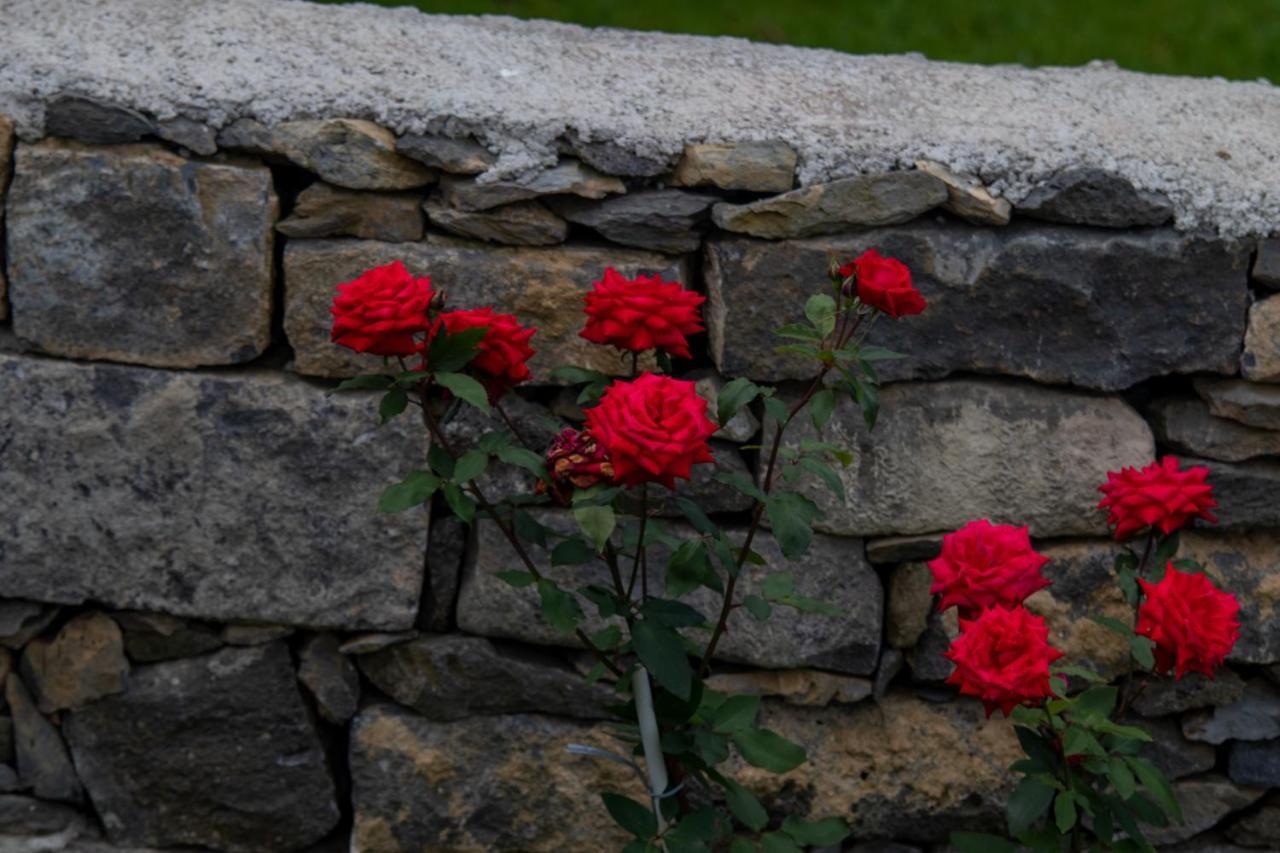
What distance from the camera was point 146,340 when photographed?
2389mm

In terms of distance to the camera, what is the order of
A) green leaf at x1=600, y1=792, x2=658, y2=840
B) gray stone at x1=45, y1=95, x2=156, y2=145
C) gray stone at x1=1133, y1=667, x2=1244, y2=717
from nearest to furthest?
1. green leaf at x1=600, y1=792, x2=658, y2=840
2. gray stone at x1=45, y1=95, x2=156, y2=145
3. gray stone at x1=1133, y1=667, x2=1244, y2=717

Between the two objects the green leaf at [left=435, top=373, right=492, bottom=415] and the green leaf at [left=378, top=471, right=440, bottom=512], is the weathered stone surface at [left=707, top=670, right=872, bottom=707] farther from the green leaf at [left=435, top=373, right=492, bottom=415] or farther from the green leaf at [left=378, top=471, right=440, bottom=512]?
the green leaf at [left=435, top=373, right=492, bottom=415]

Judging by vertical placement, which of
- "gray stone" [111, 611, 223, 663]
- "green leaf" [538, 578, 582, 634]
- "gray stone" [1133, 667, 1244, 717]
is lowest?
"gray stone" [111, 611, 223, 663]

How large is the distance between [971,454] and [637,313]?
841 millimetres

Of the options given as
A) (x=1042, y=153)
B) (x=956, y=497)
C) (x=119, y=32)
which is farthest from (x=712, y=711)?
(x=119, y=32)

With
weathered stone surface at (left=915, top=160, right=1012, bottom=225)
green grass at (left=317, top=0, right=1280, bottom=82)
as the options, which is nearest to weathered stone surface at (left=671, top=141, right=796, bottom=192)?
Answer: weathered stone surface at (left=915, top=160, right=1012, bottom=225)

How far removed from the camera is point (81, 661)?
2486 millimetres

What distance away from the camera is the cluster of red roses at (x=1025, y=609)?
72.8 inches

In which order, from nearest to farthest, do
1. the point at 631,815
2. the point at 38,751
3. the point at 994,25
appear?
1. the point at 631,815
2. the point at 38,751
3. the point at 994,25

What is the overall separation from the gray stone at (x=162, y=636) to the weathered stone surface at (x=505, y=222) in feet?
2.66

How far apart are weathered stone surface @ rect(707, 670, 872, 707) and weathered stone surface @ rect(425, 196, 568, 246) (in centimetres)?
81

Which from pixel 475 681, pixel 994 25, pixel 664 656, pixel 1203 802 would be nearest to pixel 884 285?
pixel 664 656

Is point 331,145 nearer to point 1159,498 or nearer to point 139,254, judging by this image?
point 139,254

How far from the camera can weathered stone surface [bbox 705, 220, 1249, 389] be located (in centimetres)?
238
